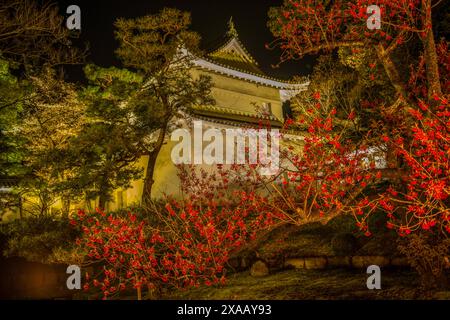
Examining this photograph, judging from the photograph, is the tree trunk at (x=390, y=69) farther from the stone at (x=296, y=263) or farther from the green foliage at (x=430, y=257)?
the stone at (x=296, y=263)

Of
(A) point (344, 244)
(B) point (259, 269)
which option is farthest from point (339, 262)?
(B) point (259, 269)

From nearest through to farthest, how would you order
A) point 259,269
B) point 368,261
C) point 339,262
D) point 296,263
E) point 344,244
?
point 368,261 < point 339,262 < point 344,244 < point 259,269 < point 296,263

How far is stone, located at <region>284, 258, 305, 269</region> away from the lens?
9703 millimetres

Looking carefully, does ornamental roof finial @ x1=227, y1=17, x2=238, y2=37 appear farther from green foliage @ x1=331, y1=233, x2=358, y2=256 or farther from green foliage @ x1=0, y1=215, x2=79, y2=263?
green foliage @ x1=331, y1=233, x2=358, y2=256

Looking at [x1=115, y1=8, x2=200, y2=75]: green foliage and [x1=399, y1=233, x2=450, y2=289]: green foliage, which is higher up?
[x1=115, y1=8, x2=200, y2=75]: green foliage

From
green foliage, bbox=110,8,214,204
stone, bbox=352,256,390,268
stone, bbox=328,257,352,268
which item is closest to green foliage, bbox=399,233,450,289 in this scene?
stone, bbox=352,256,390,268

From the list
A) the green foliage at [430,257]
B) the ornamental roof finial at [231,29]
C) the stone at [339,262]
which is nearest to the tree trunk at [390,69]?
the green foliage at [430,257]

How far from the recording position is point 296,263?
9805mm

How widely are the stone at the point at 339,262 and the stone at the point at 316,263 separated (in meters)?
0.14

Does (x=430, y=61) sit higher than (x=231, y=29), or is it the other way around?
(x=231, y=29)

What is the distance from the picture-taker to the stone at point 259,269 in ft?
31.6

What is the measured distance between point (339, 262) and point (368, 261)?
711 millimetres

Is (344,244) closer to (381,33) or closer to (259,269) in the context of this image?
(259,269)

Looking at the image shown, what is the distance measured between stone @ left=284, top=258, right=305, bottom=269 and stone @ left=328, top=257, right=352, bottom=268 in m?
0.67
